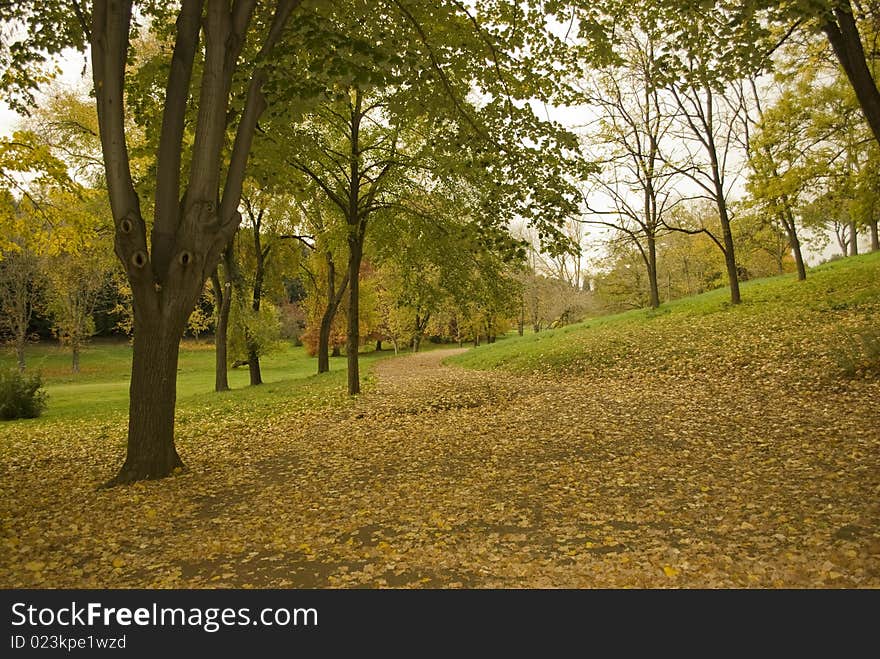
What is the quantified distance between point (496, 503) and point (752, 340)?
11.5 m

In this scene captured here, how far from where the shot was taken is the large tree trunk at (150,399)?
282 inches

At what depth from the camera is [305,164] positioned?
46.5 ft

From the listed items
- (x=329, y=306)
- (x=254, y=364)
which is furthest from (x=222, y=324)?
(x=329, y=306)

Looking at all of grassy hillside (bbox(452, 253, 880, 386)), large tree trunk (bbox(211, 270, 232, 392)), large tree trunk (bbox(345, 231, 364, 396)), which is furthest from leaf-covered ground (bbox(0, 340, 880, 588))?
large tree trunk (bbox(211, 270, 232, 392))

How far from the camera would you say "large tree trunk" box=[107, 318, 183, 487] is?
7164mm

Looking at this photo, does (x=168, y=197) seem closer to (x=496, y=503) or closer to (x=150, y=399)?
(x=150, y=399)

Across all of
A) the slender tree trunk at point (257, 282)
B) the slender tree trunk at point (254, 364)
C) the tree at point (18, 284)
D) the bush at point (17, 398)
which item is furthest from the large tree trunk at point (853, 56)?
the tree at point (18, 284)

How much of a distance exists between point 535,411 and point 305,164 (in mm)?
8469

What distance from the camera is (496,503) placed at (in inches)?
229

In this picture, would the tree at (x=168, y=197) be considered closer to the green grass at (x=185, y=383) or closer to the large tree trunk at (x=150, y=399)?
the large tree trunk at (x=150, y=399)

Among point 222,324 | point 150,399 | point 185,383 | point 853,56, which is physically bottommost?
point 185,383

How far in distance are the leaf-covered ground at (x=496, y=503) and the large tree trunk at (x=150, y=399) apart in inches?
17.4

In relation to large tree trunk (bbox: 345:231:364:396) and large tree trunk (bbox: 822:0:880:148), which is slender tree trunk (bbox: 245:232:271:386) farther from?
large tree trunk (bbox: 822:0:880:148)
